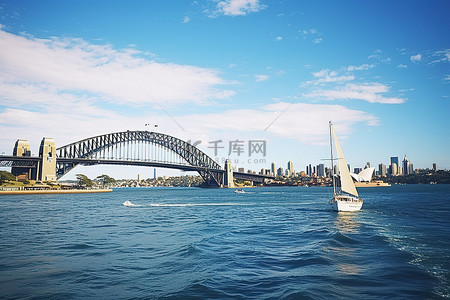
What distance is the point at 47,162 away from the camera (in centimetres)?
7762

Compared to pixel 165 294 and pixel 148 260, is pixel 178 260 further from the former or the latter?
pixel 165 294

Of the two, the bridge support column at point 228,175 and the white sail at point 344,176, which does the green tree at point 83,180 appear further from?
the white sail at point 344,176

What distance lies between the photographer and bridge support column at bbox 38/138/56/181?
7688 cm

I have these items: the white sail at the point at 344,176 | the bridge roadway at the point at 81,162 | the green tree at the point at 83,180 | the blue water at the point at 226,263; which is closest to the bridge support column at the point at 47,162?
the bridge roadway at the point at 81,162

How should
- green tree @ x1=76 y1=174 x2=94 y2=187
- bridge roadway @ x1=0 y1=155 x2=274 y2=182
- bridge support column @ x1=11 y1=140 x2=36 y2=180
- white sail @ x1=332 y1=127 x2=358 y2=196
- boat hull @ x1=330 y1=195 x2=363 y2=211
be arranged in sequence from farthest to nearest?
green tree @ x1=76 y1=174 x2=94 y2=187, bridge support column @ x1=11 y1=140 x2=36 y2=180, bridge roadway @ x1=0 y1=155 x2=274 y2=182, white sail @ x1=332 y1=127 x2=358 y2=196, boat hull @ x1=330 y1=195 x2=363 y2=211

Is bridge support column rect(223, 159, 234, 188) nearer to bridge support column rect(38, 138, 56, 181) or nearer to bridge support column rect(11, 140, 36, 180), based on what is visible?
bridge support column rect(38, 138, 56, 181)

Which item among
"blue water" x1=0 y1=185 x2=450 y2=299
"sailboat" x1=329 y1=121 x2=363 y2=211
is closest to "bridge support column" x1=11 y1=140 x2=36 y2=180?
"blue water" x1=0 y1=185 x2=450 y2=299

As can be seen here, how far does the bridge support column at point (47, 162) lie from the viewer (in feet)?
252

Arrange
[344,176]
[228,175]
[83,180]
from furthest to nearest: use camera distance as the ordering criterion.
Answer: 1. [228,175]
2. [83,180]
3. [344,176]

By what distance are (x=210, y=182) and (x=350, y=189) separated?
109 m

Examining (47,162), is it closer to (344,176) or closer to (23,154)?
(23,154)

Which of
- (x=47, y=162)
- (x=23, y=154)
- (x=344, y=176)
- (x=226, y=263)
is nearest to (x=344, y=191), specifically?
(x=344, y=176)

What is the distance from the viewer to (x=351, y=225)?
20156 millimetres

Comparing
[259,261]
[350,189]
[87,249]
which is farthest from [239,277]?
[350,189]
